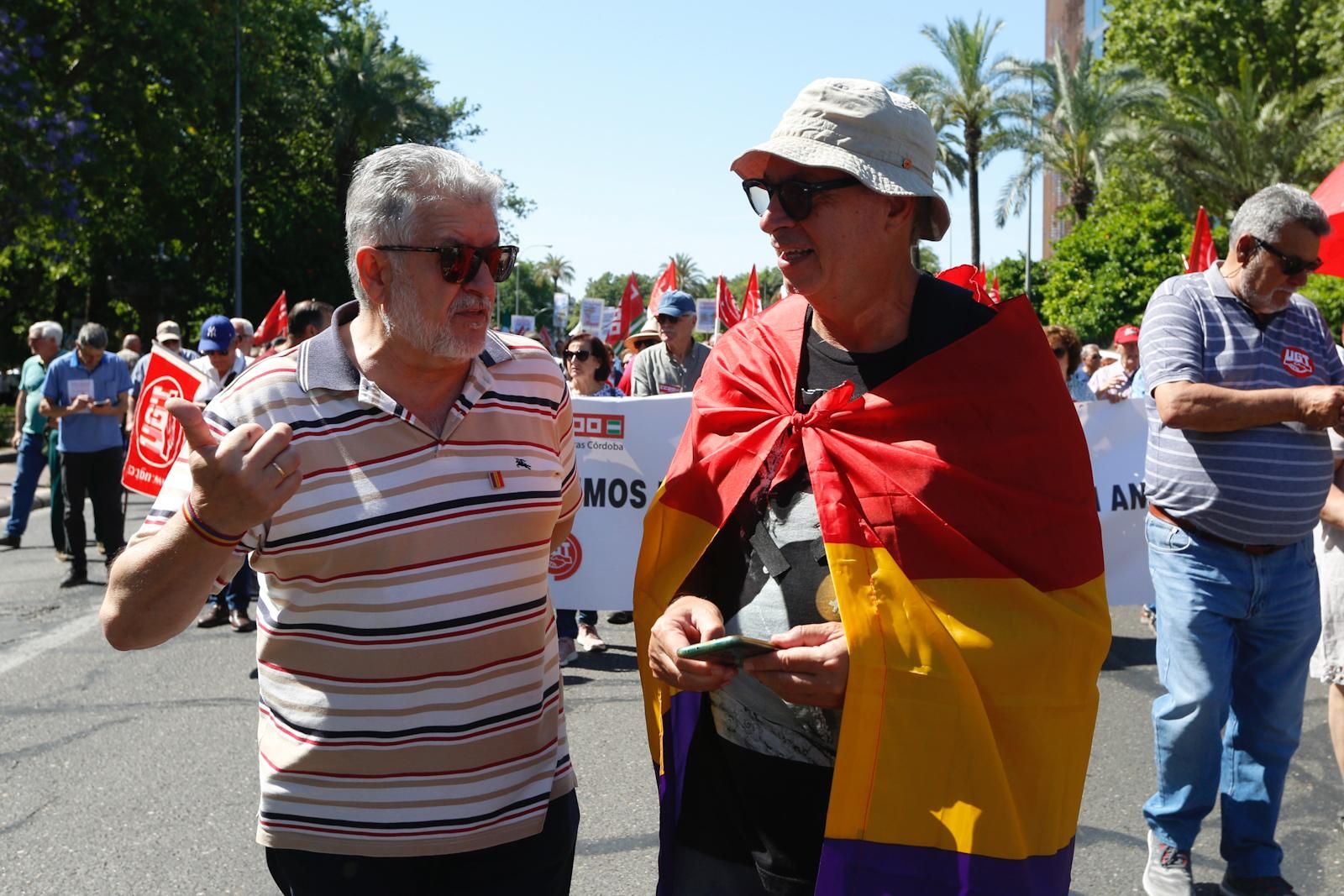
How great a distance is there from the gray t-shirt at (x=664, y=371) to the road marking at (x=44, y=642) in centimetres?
407

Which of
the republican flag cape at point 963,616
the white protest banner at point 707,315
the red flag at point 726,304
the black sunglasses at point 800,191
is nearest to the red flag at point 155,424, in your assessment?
the black sunglasses at point 800,191

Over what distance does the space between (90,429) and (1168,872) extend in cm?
865

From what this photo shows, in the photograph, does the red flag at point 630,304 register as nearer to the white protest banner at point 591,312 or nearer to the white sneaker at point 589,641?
the white protest banner at point 591,312

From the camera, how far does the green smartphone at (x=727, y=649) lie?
6.88ft

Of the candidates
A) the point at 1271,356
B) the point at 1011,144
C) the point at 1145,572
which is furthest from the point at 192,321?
the point at 1271,356

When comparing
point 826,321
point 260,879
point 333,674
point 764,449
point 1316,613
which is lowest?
point 260,879

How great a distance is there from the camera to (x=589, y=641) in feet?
25.3

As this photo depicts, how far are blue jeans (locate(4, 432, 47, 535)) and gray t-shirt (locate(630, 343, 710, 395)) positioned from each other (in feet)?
18.6

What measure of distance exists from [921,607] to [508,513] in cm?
78

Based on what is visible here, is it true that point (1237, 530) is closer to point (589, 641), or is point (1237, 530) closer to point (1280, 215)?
point (1280, 215)

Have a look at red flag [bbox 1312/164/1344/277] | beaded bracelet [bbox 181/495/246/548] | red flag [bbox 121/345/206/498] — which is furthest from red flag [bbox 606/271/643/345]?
beaded bracelet [bbox 181/495/246/548]

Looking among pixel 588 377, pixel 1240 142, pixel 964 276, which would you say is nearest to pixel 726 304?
pixel 588 377

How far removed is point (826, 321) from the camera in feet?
8.22

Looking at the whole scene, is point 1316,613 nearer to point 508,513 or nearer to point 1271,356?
point 1271,356
